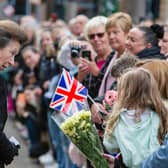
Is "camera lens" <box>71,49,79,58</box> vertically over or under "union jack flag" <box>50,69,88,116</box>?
under

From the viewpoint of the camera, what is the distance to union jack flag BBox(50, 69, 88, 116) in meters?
4.98

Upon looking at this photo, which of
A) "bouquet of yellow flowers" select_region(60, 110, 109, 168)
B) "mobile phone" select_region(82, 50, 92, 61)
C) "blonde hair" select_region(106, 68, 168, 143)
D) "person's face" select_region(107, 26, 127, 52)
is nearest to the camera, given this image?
"blonde hair" select_region(106, 68, 168, 143)

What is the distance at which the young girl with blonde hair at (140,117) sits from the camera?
427 centimetres

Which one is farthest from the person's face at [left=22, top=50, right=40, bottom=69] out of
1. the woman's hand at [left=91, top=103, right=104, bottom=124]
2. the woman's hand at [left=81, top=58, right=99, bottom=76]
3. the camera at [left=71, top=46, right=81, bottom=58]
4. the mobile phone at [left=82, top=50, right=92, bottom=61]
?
the woman's hand at [left=91, top=103, right=104, bottom=124]

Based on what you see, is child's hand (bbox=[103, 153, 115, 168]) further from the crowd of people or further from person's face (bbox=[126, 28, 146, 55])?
person's face (bbox=[126, 28, 146, 55])

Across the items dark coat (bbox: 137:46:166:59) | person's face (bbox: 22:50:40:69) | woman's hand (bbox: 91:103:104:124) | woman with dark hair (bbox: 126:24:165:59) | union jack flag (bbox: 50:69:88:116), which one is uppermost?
woman with dark hair (bbox: 126:24:165:59)

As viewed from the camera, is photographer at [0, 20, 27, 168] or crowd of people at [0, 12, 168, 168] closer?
crowd of people at [0, 12, 168, 168]

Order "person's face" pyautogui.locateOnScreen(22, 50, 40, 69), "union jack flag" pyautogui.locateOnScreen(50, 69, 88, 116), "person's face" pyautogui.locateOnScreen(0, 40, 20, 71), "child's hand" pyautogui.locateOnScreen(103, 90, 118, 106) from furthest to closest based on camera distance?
"person's face" pyautogui.locateOnScreen(22, 50, 40, 69)
"child's hand" pyautogui.locateOnScreen(103, 90, 118, 106)
"union jack flag" pyautogui.locateOnScreen(50, 69, 88, 116)
"person's face" pyautogui.locateOnScreen(0, 40, 20, 71)

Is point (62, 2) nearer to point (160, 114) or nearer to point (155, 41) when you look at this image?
point (155, 41)

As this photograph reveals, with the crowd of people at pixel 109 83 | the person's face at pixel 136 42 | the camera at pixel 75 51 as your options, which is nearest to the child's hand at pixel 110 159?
the crowd of people at pixel 109 83

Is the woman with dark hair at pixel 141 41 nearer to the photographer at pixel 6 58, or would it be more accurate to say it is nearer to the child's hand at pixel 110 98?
the child's hand at pixel 110 98

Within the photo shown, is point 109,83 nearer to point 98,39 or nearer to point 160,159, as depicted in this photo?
point 98,39

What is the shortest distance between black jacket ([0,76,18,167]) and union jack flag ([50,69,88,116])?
45 centimetres

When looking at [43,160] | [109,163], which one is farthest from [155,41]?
[43,160]
